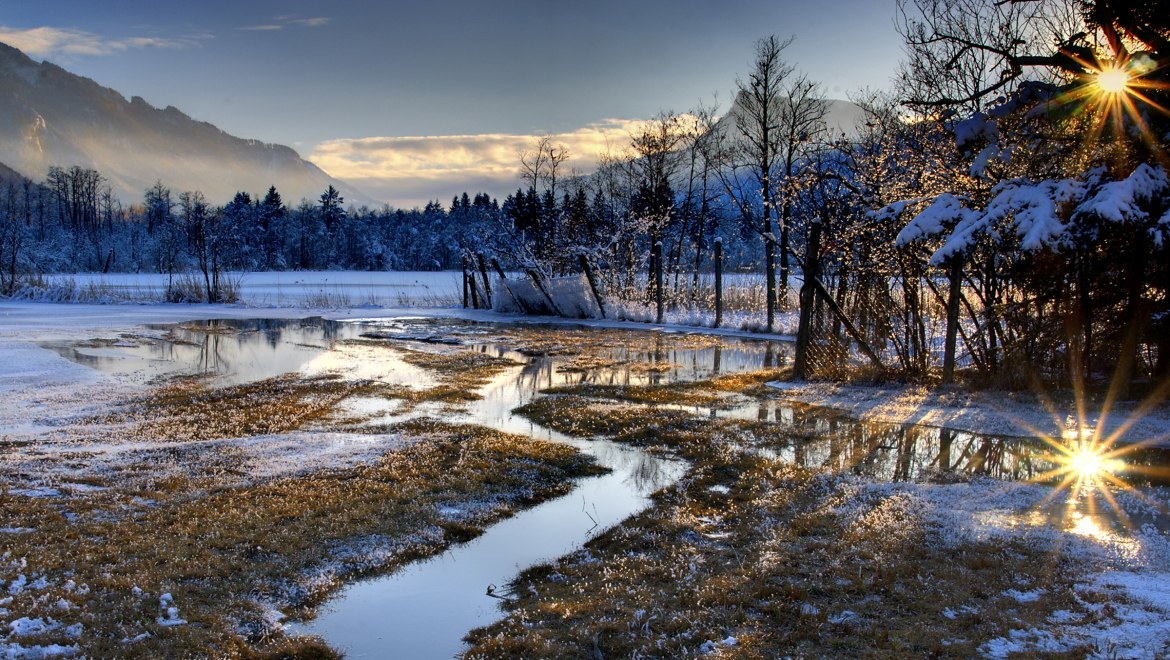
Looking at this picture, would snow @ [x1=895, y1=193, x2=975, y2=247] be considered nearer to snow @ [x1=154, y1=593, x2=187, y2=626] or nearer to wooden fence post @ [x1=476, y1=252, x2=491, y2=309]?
snow @ [x1=154, y1=593, x2=187, y2=626]

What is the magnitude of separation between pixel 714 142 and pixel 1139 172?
83.0ft

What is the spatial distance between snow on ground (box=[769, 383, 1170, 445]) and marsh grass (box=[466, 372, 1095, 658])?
3.35 metres

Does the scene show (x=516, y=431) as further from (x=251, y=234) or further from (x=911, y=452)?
(x=251, y=234)

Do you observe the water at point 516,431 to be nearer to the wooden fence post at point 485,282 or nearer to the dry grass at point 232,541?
the dry grass at point 232,541

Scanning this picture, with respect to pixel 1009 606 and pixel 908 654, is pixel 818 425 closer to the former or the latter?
pixel 1009 606

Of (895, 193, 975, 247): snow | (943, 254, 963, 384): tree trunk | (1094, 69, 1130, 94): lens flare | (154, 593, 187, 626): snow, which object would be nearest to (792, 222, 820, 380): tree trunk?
(895, 193, 975, 247): snow

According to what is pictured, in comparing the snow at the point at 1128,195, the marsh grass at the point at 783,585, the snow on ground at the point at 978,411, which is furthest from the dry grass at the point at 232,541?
the snow at the point at 1128,195

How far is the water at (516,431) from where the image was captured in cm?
398

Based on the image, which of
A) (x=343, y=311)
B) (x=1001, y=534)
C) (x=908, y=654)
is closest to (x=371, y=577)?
(x=908, y=654)

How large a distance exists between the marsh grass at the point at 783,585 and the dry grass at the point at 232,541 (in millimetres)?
1056

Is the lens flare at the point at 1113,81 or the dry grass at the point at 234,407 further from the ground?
the lens flare at the point at 1113,81

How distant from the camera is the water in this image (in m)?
3.98

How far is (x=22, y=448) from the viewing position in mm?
6848

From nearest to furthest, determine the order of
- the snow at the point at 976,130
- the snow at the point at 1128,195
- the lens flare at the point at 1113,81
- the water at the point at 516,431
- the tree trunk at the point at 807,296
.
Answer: the water at the point at 516,431 → the snow at the point at 1128,195 → the lens flare at the point at 1113,81 → the snow at the point at 976,130 → the tree trunk at the point at 807,296
